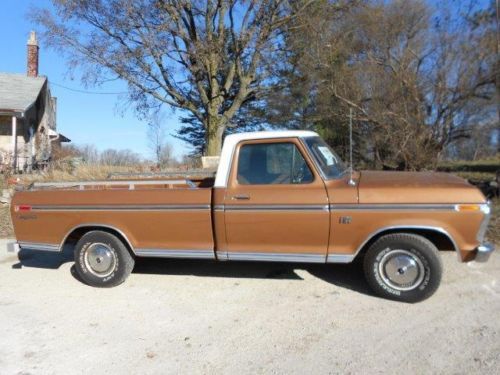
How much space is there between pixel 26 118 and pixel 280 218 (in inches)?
848

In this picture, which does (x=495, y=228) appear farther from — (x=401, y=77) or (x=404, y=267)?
(x=401, y=77)

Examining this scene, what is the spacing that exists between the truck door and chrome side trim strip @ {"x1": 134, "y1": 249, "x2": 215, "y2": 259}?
184mm

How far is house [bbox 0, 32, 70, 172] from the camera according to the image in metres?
19.9

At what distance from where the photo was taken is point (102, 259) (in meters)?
6.05

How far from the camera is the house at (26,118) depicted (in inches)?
783

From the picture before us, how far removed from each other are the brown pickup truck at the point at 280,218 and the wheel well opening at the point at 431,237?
1 centimetres

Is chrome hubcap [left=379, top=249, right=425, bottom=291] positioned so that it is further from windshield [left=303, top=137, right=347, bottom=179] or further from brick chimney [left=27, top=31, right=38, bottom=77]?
brick chimney [left=27, top=31, right=38, bottom=77]

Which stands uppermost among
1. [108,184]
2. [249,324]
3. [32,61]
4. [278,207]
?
[32,61]

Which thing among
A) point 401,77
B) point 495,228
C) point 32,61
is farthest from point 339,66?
point 32,61

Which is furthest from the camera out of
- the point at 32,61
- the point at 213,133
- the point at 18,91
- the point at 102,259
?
the point at 32,61

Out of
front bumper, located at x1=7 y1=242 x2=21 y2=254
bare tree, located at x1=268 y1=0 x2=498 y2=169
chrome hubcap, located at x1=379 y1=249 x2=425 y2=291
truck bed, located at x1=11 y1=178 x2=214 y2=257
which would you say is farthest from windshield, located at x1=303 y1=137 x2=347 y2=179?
bare tree, located at x1=268 y1=0 x2=498 y2=169

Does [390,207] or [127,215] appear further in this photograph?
[127,215]

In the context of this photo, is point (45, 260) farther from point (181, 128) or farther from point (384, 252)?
point (181, 128)

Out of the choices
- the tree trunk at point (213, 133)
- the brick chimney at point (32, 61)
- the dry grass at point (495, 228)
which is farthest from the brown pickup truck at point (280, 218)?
the brick chimney at point (32, 61)
